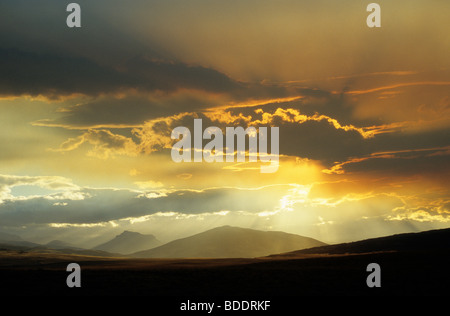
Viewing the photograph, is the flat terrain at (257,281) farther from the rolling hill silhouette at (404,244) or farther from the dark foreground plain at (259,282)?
the rolling hill silhouette at (404,244)

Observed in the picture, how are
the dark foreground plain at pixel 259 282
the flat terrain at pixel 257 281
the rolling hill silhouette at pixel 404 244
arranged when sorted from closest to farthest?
1. the dark foreground plain at pixel 259 282
2. the flat terrain at pixel 257 281
3. the rolling hill silhouette at pixel 404 244

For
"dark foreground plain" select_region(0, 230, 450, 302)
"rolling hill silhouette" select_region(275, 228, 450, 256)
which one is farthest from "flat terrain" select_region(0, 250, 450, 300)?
"rolling hill silhouette" select_region(275, 228, 450, 256)

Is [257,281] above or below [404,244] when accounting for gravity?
below

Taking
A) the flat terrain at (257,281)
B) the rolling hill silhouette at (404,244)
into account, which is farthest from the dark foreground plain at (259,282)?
the rolling hill silhouette at (404,244)

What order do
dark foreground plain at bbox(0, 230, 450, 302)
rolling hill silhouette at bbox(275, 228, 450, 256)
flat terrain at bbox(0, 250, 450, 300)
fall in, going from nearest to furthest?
dark foreground plain at bbox(0, 230, 450, 302)
flat terrain at bbox(0, 250, 450, 300)
rolling hill silhouette at bbox(275, 228, 450, 256)

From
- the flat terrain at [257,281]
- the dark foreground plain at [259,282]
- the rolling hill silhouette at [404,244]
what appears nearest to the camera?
the dark foreground plain at [259,282]

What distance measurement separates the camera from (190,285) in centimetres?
5369

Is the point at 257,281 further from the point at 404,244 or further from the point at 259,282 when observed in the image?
the point at 404,244

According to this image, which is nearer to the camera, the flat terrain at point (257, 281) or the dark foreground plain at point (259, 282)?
the dark foreground plain at point (259, 282)

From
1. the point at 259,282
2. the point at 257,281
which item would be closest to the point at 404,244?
the point at 257,281

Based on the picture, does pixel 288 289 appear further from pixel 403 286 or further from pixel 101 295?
pixel 101 295

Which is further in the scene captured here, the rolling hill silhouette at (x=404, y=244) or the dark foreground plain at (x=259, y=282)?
the rolling hill silhouette at (x=404, y=244)

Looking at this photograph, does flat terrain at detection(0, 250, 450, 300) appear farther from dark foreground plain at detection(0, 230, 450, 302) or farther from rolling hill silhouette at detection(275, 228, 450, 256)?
rolling hill silhouette at detection(275, 228, 450, 256)

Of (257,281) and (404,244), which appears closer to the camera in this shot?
(257,281)
